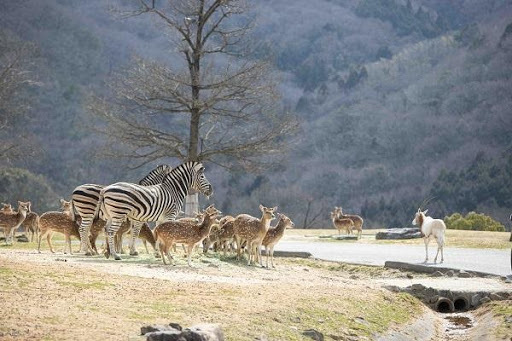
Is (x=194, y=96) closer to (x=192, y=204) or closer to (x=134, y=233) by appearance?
(x=192, y=204)

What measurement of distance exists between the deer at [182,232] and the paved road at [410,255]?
7440 mm

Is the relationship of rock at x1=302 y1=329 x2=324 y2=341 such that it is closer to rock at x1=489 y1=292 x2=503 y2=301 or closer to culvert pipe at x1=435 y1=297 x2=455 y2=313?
culvert pipe at x1=435 y1=297 x2=455 y2=313

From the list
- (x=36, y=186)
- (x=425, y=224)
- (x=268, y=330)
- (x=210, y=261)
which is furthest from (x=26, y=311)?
(x=36, y=186)

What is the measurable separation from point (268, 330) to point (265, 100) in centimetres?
2247

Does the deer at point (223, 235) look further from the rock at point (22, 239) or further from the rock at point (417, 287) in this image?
the rock at point (22, 239)

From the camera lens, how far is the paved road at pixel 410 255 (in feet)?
87.7

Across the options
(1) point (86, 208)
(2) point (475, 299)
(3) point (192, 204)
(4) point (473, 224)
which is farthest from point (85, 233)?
(4) point (473, 224)

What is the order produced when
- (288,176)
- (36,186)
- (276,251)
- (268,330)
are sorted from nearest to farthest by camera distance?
(268,330), (276,251), (36,186), (288,176)

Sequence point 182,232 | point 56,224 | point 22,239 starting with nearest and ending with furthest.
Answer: point 182,232 → point 56,224 → point 22,239

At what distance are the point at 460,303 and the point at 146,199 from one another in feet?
27.4

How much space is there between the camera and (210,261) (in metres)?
24.2

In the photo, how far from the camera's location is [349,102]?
145000 mm

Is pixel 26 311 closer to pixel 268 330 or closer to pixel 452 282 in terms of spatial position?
pixel 268 330

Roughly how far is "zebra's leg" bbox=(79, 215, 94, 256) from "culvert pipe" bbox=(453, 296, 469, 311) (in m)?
9.30
